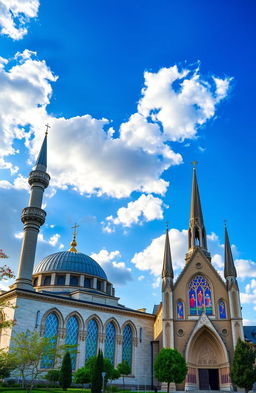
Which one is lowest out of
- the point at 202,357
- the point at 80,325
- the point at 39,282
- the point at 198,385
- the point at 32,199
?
the point at 198,385

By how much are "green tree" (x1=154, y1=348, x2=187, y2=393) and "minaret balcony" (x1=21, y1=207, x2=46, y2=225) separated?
1943 cm

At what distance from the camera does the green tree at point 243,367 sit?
36.9m

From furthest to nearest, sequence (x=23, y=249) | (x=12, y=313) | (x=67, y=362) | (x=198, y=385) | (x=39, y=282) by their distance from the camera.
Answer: (x=39, y=282), (x=198, y=385), (x=23, y=249), (x=12, y=313), (x=67, y=362)

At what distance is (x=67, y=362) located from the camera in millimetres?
32875

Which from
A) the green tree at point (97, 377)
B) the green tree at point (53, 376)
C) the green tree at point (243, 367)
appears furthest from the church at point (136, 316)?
the green tree at point (97, 377)

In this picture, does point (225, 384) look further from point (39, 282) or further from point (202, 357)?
point (39, 282)

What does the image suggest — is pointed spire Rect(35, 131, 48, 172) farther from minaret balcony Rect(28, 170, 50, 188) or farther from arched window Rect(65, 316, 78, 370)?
arched window Rect(65, 316, 78, 370)

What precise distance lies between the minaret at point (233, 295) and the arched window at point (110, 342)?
45.7ft

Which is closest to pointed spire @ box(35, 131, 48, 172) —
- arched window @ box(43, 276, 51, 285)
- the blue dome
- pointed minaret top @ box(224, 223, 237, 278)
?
the blue dome

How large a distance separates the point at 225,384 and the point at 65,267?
2449 centimetres

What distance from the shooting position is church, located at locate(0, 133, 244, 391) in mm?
39188

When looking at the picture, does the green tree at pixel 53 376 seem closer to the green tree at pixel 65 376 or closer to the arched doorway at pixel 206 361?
the green tree at pixel 65 376

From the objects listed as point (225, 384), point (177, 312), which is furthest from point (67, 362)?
point (225, 384)

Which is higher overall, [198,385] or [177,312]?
[177,312]
